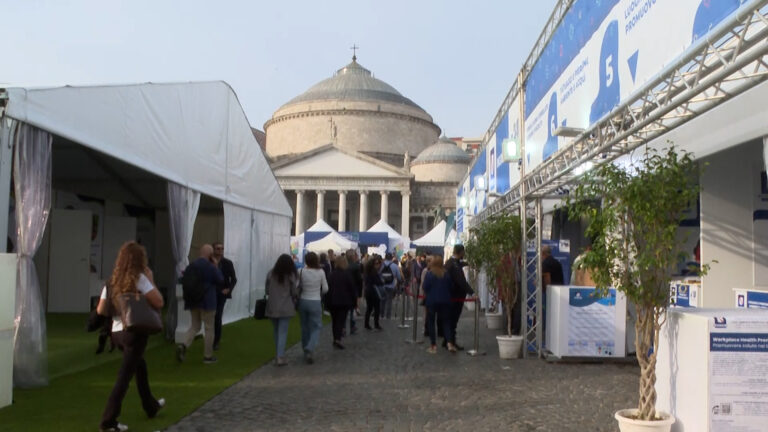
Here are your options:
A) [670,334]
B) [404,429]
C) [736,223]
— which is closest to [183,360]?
[404,429]

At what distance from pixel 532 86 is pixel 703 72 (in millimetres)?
7140

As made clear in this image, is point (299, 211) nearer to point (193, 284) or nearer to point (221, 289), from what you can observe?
point (221, 289)

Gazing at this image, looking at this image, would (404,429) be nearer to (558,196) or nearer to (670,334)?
(670,334)

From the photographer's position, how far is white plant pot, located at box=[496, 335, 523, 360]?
403 inches

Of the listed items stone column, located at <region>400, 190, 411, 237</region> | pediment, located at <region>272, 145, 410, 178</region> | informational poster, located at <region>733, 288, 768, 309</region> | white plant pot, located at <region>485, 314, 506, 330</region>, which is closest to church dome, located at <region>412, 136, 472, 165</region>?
pediment, located at <region>272, 145, 410, 178</region>

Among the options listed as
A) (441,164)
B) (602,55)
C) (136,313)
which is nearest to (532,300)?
(602,55)

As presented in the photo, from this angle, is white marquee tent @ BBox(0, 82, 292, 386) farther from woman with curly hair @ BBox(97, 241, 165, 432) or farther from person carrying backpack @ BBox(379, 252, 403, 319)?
person carrying backpack @ BBox(379, 252, 403, 319)

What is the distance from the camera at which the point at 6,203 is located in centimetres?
677

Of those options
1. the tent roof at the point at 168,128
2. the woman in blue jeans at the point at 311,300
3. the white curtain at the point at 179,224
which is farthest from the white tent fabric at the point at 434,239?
the woman in blue jeans at the point at 311,300

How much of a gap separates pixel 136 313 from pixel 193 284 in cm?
385

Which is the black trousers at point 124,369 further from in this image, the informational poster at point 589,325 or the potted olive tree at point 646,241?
the informational poster at point 589,325

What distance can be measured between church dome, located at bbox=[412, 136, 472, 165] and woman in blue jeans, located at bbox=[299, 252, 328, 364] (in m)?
62.2

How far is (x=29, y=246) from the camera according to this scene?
23.5ft

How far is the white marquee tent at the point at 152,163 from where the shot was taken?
708 cm
